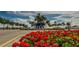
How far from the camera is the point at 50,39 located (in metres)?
2.61

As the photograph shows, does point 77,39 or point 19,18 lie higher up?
point 19,18

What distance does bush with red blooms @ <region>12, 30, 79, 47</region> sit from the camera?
2582 millimetres

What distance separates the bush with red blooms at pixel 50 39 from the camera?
8.47ft

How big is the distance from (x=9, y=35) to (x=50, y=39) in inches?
22.1

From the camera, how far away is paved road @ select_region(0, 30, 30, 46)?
2.59m

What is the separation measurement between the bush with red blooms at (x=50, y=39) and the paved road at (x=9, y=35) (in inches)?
2.3

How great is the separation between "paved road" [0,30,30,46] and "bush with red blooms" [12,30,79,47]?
0.06 metres

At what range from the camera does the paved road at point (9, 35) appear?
2592 millimetres
